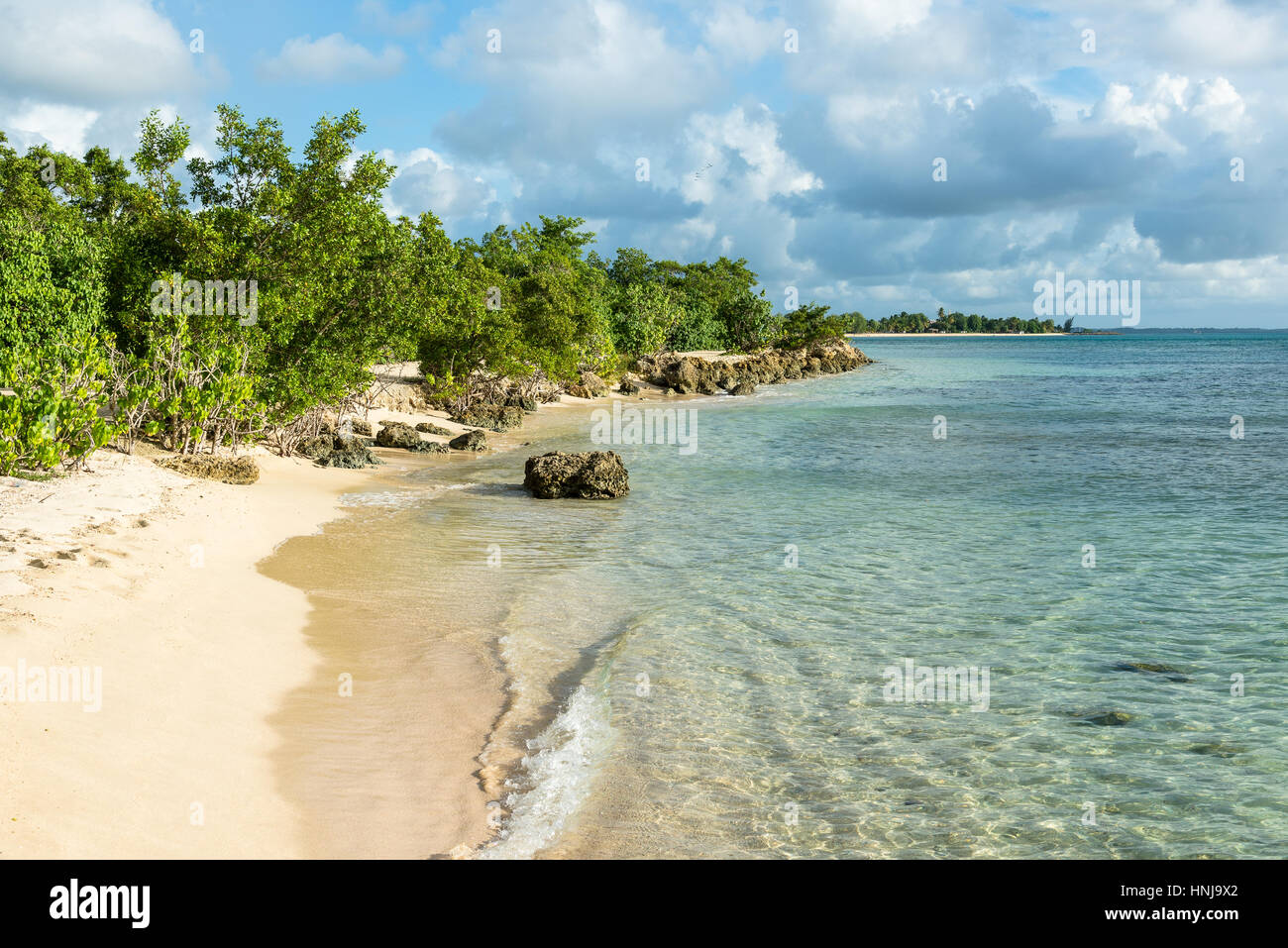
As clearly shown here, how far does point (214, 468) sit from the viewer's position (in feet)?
62.7

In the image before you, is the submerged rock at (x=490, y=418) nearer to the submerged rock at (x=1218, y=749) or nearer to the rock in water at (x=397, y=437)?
the rock in water at (x=397, y=437)

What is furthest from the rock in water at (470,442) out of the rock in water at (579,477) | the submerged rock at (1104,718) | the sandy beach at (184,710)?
the submerged rock at (1104,718)

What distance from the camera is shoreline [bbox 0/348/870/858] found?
5.85 metres

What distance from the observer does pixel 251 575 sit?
1258 centimetres

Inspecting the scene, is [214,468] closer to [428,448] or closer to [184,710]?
[428,448]

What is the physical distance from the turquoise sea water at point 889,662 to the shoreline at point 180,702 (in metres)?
0.67

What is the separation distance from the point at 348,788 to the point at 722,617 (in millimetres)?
6175

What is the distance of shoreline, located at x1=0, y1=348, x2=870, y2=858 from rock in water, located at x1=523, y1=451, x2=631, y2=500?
7.33 metres

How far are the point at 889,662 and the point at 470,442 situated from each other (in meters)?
21.1

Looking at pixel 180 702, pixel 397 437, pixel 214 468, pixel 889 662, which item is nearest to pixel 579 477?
pixel 214 468

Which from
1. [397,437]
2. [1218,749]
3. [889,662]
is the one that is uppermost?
[397,437]

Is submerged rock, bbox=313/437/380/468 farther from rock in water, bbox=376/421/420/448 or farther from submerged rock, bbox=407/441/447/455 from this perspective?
rock in water, bbox=376/421/420/448

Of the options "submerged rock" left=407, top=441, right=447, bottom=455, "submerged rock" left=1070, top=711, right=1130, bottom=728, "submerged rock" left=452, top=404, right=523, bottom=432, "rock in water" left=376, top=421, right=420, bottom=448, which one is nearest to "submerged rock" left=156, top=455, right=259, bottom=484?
"submerged rock" left=407, top=441, right=447, bottom=455

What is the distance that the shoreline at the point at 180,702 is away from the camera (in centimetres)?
585
